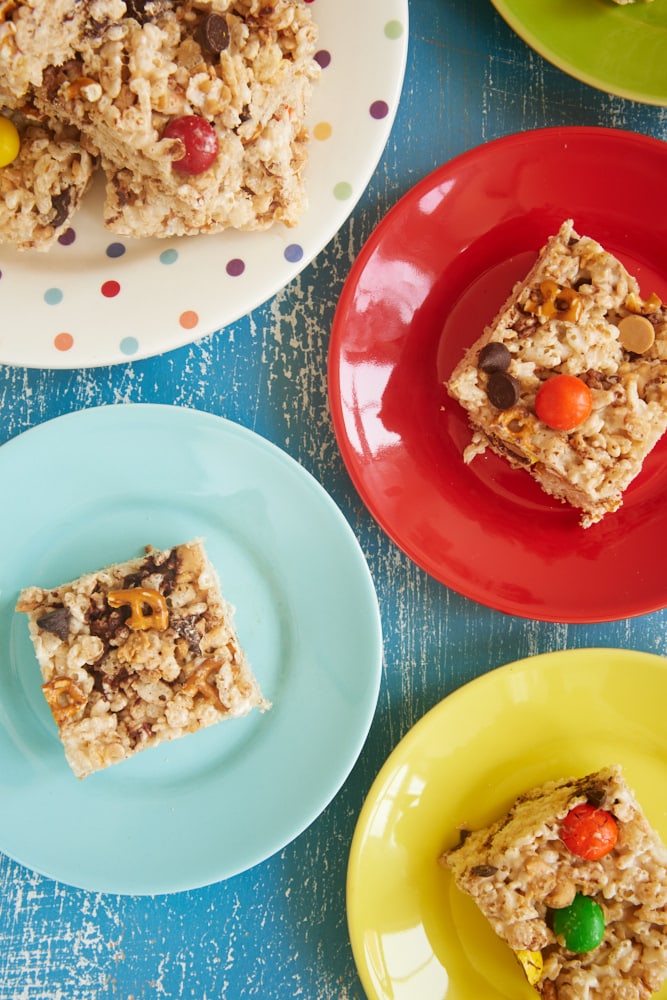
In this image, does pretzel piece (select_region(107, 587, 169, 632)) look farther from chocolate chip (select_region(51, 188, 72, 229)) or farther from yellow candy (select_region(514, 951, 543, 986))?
yellow candy (select_region(514, 951, 543, 986))

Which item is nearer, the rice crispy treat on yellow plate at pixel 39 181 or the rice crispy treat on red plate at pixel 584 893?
the rice crispy treat on yellow plate at pixel 39 181

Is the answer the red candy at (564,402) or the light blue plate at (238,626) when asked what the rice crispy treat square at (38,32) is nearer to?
the light blue plate at (238,626)

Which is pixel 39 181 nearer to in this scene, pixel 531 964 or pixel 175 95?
pixel 175 95

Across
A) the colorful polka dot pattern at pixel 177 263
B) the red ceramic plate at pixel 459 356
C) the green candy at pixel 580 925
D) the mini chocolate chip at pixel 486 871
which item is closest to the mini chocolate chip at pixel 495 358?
the red ceramic plate at pixel 459 356

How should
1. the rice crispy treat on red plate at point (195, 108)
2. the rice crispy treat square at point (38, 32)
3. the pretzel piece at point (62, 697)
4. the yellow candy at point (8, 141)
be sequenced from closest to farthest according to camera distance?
the rice crispy treat square at point (38, 32) → the rice crispy treat on red plate at point (195, 108) → the yellow candy at point (8, 141) → the pretzel piece at point (62, 697)

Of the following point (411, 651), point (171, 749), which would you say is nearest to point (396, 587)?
point (411, 651)

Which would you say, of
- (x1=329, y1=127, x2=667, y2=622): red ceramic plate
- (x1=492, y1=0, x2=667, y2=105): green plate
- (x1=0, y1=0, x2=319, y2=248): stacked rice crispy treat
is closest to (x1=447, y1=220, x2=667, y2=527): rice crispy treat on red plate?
(x1=329, y1=127, x2=667, y2=622): red ceramic plate
